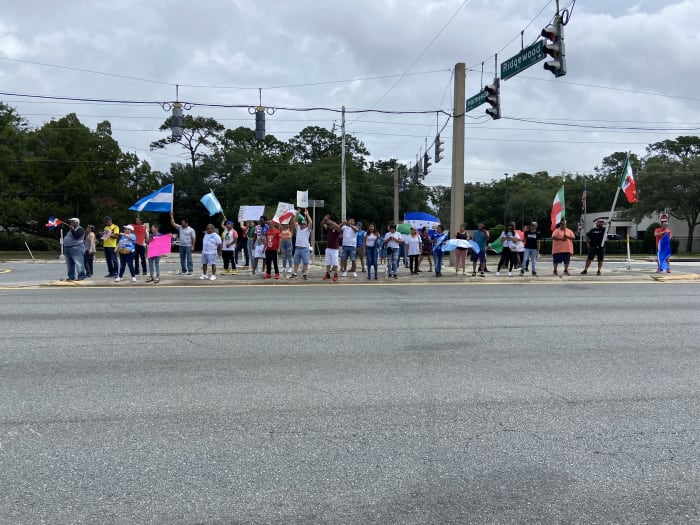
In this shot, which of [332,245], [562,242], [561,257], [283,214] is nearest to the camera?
[332,245]

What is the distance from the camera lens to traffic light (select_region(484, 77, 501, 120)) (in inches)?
640

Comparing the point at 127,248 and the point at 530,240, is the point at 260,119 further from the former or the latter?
the point at 530,240

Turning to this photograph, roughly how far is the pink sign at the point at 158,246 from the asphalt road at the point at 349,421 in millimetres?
6043

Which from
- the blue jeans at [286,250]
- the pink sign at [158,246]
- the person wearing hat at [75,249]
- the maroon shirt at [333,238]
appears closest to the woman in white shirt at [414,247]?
the maroon shirt at [333,238]

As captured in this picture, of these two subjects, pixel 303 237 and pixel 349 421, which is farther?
pixel 303 237

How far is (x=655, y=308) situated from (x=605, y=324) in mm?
2440

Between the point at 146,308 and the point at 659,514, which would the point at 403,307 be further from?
the point at 659,514

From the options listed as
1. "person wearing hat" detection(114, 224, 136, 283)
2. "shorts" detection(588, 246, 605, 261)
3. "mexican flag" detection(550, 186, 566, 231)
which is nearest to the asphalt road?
"person wearing hat" detection(114, 224, 136, 283)

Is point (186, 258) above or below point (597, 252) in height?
below

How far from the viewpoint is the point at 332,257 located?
15.3 metres

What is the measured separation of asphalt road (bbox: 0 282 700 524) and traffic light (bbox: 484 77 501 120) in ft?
31.7

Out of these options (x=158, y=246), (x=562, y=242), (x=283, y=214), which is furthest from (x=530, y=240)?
(x=158, y=246)

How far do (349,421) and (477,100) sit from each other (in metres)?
15.5

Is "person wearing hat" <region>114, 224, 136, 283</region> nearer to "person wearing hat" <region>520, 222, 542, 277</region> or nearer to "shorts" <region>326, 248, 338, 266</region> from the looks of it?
"shorts" <region>326, 248, 338, 266</region>
